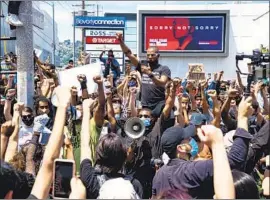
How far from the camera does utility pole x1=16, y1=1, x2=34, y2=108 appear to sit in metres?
6.49

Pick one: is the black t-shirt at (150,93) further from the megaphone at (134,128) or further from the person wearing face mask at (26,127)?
the person wearing face mask at (26,127)

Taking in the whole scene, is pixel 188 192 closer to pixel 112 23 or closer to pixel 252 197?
pixel 252 197

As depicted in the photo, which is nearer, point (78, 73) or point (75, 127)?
point (78, 73)

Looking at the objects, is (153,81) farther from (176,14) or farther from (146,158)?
(176,14)

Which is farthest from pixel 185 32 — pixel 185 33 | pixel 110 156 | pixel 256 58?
pixel 110 156

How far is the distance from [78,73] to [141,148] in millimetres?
1126

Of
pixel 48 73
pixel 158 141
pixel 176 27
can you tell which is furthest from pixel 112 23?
pixel 158 141

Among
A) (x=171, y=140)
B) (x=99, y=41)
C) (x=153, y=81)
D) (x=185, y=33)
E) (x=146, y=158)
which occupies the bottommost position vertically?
(x=146, y=158)

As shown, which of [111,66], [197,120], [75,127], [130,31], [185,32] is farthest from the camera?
[130,31]

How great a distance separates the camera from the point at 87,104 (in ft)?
10.9

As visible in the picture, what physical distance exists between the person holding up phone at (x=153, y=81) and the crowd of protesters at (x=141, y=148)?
0.01m

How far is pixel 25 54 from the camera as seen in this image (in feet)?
21.6

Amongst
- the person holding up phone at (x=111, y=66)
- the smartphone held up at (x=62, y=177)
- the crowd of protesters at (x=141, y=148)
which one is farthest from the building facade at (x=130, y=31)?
the smartphone held up at (x=62, y=177)

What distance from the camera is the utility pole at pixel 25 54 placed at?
6.49 meters
